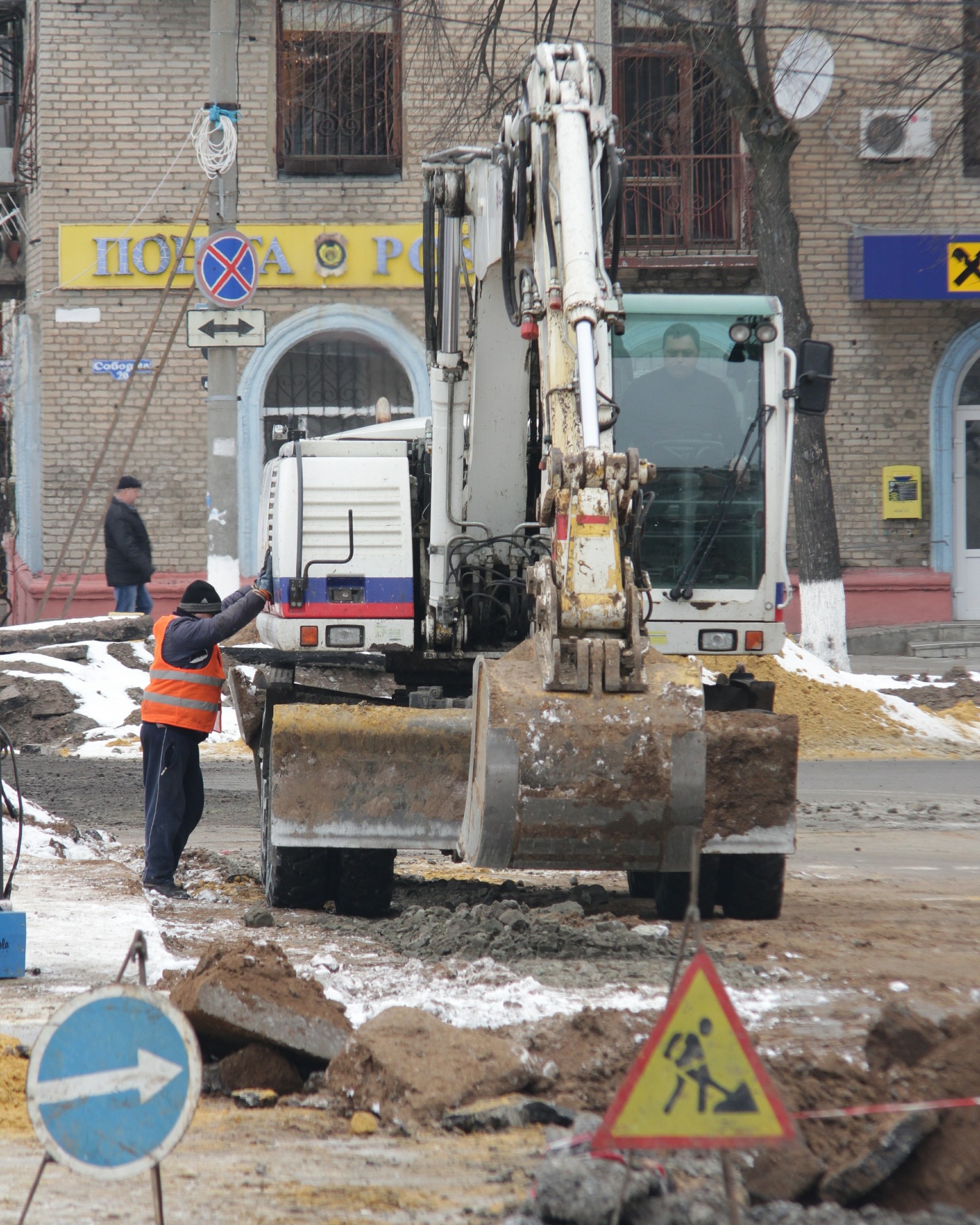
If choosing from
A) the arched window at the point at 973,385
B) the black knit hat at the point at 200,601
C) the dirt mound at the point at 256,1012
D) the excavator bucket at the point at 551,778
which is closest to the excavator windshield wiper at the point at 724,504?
the excavator bucket at the point at 551,778

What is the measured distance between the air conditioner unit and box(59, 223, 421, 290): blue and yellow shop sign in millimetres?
5643

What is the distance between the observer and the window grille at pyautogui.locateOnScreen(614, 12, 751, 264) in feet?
60.1

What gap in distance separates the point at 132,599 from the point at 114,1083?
13.2m

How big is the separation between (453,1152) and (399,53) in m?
16.8

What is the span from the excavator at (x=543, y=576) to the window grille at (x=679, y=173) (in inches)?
431

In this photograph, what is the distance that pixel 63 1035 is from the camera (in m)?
3.16

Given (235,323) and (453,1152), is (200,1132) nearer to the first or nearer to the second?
(453,1152)

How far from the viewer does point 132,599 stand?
1595 cm

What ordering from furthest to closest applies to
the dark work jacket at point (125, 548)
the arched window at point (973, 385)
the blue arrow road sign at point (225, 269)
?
the arched window at point (973, 385) < the dark work jacket at point (125, 548) < the blue arrow road sign at point (225, 269)

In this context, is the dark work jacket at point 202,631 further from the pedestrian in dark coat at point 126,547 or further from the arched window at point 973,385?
the arched window at point 973,385

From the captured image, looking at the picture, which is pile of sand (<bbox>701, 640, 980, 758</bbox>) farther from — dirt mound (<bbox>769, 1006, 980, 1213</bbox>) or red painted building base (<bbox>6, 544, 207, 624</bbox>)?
dirt mound (<bbox>769, 1006, 980, 1213</bbox>)

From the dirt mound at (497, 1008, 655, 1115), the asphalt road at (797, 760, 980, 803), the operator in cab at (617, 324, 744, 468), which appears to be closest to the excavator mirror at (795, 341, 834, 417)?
the operator in cab at (617, 324, 744, 468)

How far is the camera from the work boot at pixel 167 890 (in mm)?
7188

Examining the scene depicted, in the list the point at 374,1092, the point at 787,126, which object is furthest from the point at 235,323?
the point at 374,1092
